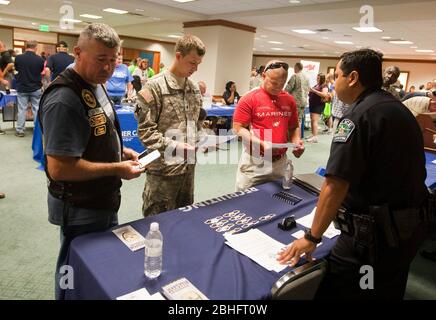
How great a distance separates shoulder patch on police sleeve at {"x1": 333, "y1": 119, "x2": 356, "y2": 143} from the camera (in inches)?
49.0

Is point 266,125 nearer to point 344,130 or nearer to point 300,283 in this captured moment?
point 344,130

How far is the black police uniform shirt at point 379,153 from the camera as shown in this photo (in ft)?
4.01

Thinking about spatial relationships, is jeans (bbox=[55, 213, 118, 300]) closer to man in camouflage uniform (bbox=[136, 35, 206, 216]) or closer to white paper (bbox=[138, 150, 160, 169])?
white paper (bbox=[138, 150, 160, 169])

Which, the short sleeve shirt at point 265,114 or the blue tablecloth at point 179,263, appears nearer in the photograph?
the blue tablecloth at point 179,263

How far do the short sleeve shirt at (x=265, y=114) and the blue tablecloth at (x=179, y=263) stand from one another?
2.67 ft

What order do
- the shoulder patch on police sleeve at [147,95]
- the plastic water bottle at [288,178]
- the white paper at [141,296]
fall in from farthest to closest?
the plastic water bottle at [288,178] < the shoulder patch on police sleeve at [147,95] < the white paper at [141,296]

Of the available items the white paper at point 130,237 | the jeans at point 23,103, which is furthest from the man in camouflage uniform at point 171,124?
the jeans at point 23,103

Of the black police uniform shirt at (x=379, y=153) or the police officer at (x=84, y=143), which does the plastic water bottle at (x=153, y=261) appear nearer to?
the police officer at (x=84, y=143)

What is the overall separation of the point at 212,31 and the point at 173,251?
7.78 m

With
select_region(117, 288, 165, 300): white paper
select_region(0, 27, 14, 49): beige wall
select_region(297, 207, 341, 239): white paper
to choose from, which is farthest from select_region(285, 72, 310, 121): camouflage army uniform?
select_region(0, 27, 14, 49): beige wall

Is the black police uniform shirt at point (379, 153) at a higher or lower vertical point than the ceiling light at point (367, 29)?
lower

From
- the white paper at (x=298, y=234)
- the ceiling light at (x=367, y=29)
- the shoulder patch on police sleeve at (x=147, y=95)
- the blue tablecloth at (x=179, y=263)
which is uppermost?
the ceiling light at (x=367, y=29)

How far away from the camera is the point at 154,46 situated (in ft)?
57.8

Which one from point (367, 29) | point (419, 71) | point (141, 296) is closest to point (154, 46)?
point (367, 29)
